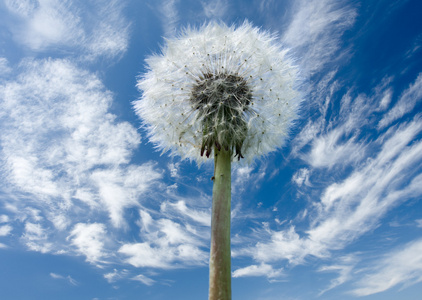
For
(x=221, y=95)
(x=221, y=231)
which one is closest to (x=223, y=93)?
(x=221, y=95)

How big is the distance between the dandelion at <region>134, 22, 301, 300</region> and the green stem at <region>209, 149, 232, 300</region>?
0.04 m

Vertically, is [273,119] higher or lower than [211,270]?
higher

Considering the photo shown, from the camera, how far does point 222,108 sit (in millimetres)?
8188

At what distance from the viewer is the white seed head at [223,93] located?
822 centimetres

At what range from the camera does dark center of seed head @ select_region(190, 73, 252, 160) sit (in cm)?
796

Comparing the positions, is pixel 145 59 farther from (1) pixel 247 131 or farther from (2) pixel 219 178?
(2) pixel 219 178

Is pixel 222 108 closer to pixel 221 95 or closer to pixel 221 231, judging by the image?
pixel 221 95

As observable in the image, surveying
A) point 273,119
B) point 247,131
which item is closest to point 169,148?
point 247,131

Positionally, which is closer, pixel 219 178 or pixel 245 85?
pixel 219 178

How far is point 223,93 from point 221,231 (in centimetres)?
348

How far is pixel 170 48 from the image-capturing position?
30.3 feet

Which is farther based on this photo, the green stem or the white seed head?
the white seed head

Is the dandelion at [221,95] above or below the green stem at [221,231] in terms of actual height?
above

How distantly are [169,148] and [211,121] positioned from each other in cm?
204
